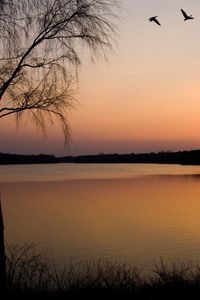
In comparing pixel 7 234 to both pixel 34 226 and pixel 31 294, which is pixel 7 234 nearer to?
pixel 34 226

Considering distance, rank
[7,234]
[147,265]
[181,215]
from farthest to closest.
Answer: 1. [181,215]
2. [7,234]
3. [147,265]

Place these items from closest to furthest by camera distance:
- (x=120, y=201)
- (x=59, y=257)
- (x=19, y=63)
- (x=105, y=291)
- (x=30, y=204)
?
(x=19, y=63)
(x=105, y=291)
(x=59, y=257)
(x=30, y=204)
(x=120, y=201)

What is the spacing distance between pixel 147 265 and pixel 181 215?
65.8ft

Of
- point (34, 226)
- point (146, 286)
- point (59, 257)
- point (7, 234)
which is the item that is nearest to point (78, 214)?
point (34, 226)

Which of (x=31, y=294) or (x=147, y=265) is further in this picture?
(x=147, y=265)

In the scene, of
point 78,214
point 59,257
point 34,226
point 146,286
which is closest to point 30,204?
point 78,214

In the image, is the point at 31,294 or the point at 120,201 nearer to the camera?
the point at 31,294

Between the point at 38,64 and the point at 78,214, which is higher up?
the point at 38,64

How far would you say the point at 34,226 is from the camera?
108 ft

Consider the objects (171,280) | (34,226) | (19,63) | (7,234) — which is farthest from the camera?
(34,226)

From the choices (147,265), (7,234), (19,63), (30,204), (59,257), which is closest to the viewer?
(19,63)

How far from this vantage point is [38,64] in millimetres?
10008

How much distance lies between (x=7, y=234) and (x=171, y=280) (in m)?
19.4

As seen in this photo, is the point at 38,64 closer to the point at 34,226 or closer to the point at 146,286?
the point at 146,286
